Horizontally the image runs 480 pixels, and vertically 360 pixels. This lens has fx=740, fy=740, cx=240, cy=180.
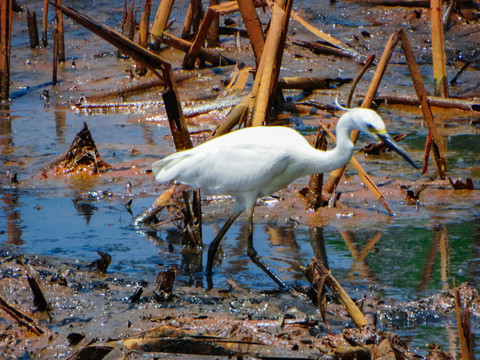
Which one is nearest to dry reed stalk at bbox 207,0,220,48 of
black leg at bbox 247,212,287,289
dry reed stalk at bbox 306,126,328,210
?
dry reed stalk at bbox 306,126,328,210

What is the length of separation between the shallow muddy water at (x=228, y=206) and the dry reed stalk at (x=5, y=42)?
14.1 inches

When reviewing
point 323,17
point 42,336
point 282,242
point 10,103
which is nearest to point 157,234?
point 282,242

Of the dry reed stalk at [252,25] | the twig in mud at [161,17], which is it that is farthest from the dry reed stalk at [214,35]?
the dry reed stalk at [252,25]

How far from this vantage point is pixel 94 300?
4.61 meters

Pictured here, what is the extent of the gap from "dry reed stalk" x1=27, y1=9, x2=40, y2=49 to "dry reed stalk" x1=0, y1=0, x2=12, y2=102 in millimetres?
2129

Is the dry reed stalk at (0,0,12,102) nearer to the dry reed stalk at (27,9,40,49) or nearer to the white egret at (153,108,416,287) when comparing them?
the dry reed stalk at (27,9,40,49)

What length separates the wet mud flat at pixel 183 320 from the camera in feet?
12.2

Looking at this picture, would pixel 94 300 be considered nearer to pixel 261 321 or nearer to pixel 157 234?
pixel 261 321

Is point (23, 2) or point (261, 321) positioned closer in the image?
point (261, 321)

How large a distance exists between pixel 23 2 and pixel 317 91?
741cm

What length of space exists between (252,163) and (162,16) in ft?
19.4

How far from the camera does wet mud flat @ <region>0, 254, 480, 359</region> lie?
371cm

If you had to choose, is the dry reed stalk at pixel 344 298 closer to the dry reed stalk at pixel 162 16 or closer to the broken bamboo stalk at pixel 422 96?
the broken bamboo stalk at pixel 422 96

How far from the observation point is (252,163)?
5266mm
